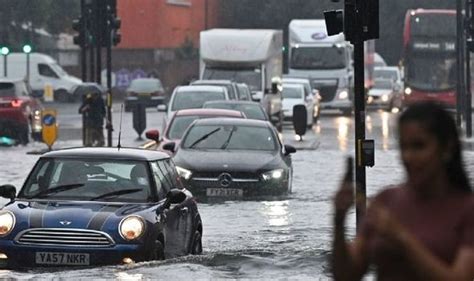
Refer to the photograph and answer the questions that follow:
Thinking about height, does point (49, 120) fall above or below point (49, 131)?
above

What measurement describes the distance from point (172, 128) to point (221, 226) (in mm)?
8987

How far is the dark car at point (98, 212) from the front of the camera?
13945mm

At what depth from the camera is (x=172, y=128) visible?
28.8m

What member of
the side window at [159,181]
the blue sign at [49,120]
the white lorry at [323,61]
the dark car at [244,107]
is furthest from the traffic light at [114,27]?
the white lorry at [323,61]

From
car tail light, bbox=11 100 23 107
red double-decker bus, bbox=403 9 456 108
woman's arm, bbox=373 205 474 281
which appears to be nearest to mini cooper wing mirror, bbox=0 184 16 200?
woman's arm, bbox=373 205 474 281

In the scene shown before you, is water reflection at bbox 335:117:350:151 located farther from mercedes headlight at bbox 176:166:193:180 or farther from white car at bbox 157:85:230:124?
mercedes headlight at bbox 176:166:193:180

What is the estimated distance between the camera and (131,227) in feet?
46.1

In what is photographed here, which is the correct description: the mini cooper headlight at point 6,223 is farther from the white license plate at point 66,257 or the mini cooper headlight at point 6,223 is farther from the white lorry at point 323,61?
the white lorry at point 323,61

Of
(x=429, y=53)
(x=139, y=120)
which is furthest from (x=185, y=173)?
(x=429, y=53)

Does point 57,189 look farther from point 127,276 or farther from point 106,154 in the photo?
point 127,276

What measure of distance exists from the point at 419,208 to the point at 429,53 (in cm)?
5796

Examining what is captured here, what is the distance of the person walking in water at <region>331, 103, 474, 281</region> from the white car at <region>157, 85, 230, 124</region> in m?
31.1

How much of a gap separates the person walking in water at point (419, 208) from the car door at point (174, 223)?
9218 millimetres

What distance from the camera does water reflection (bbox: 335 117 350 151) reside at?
4299 centimetres
